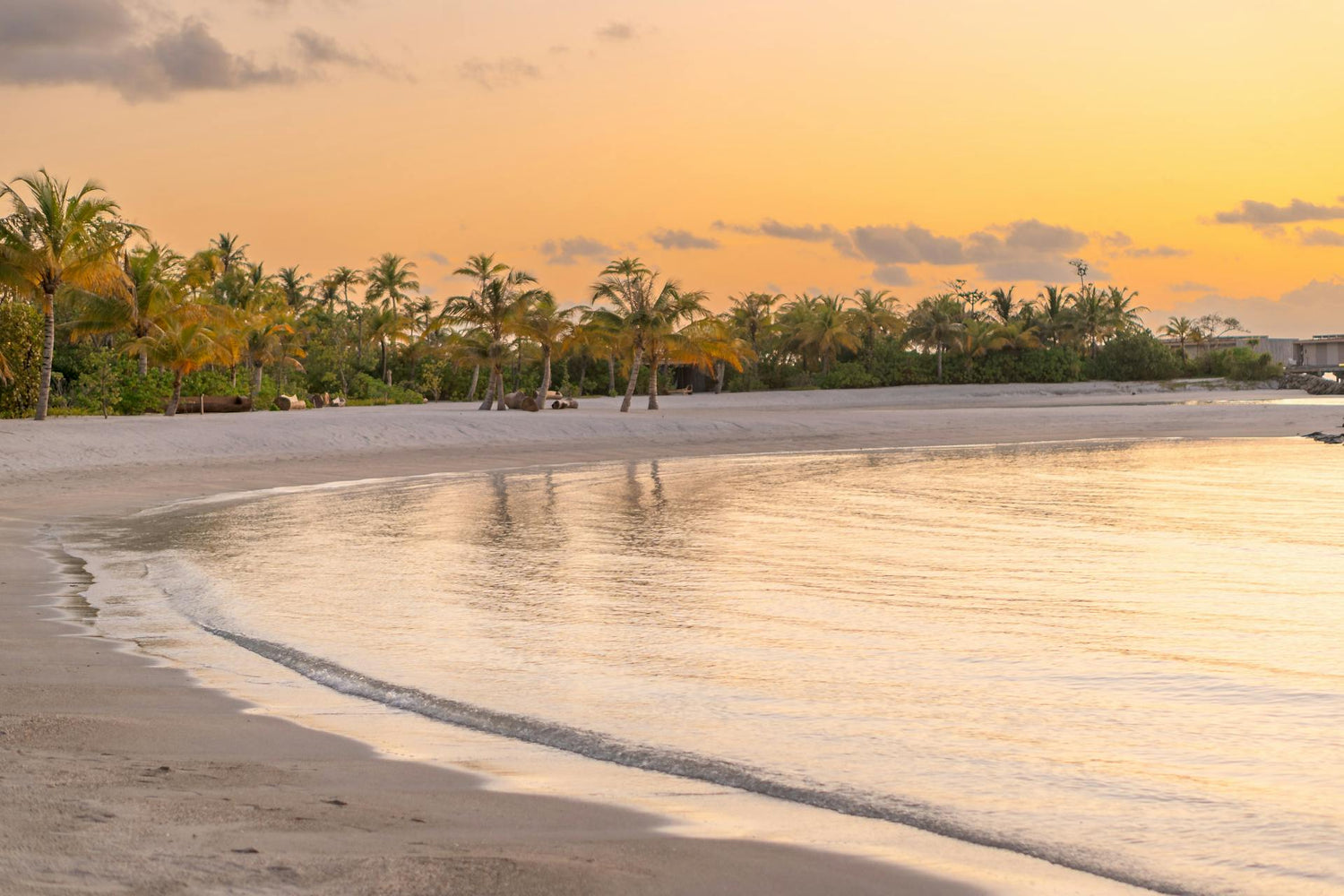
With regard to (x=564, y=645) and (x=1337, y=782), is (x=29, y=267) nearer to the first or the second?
(x=564, y=645)

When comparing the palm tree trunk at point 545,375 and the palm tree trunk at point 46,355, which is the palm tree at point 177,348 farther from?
the palm tree trunk at point 545,375

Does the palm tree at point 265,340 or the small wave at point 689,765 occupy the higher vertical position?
the palm tree at point 265,340

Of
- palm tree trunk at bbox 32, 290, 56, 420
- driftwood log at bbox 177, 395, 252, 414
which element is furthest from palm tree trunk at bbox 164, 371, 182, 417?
palm tree trunk at bbox 32, 290, 56, 420

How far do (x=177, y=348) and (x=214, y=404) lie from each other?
194 inches

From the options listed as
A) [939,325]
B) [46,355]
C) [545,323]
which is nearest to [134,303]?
[46,355]

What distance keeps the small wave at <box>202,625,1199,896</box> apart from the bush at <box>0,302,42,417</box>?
30.8 metres

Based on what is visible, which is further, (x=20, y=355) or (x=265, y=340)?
(x=265, y=340)

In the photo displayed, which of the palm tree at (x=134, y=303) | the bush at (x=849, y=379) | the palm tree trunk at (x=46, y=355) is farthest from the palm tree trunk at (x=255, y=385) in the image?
the bush at (x=849, y=379)

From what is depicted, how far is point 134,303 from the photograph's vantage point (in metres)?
35.5

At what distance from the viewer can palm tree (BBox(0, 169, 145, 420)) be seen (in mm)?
29969

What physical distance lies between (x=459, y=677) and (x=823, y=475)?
49.5 ft

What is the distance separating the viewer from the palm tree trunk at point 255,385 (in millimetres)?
42656

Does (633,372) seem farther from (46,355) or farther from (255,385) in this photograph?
(46,355)

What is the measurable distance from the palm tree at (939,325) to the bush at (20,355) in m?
53.5
